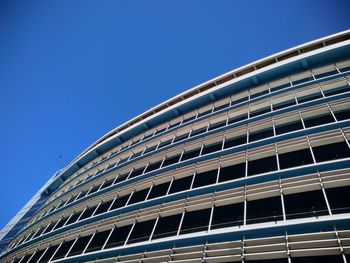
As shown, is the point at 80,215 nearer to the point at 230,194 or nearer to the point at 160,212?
the point at 160,212

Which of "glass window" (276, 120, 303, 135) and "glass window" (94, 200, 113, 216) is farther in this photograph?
"glass window" (94, 200, 113, 216)

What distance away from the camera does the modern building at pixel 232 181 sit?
11.4 m

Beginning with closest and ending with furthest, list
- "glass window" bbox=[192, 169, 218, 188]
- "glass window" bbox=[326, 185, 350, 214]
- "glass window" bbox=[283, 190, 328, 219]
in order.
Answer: "glass window" bbox=[326, 185, 350, 214], "glass window" bbox=[283, 190, 328, 219], "glass window" bbox=[192, 169, 218, 188]

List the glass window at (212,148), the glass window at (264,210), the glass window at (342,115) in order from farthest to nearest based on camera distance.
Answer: the glass window at (212,148) < the glass window at (342,115) < the glass window at (264,210)

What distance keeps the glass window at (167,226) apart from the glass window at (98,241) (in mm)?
4444

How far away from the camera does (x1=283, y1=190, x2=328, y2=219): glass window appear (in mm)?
11211

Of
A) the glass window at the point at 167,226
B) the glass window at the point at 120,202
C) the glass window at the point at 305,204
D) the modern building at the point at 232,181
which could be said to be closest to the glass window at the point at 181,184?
the modern building at the point at 232,181

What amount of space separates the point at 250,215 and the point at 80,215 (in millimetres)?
15909

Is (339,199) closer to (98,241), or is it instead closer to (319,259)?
(319,259)

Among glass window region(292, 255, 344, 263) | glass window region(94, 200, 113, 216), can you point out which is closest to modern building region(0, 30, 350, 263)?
glass window region(292, 255, 344, 263)

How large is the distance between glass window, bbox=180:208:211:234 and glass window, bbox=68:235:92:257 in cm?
818

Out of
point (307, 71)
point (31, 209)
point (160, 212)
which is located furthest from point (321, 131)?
point (31, 209)

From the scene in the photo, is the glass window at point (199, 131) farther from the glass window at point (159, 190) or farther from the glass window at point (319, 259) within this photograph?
the glass window at point (319, 259)

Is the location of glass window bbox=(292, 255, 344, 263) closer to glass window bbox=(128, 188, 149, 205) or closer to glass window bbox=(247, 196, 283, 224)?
glass window bbox=(247, 196, 283, 224)
